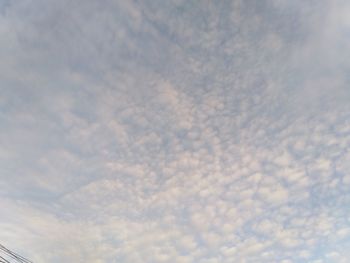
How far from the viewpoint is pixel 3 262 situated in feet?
80.7
